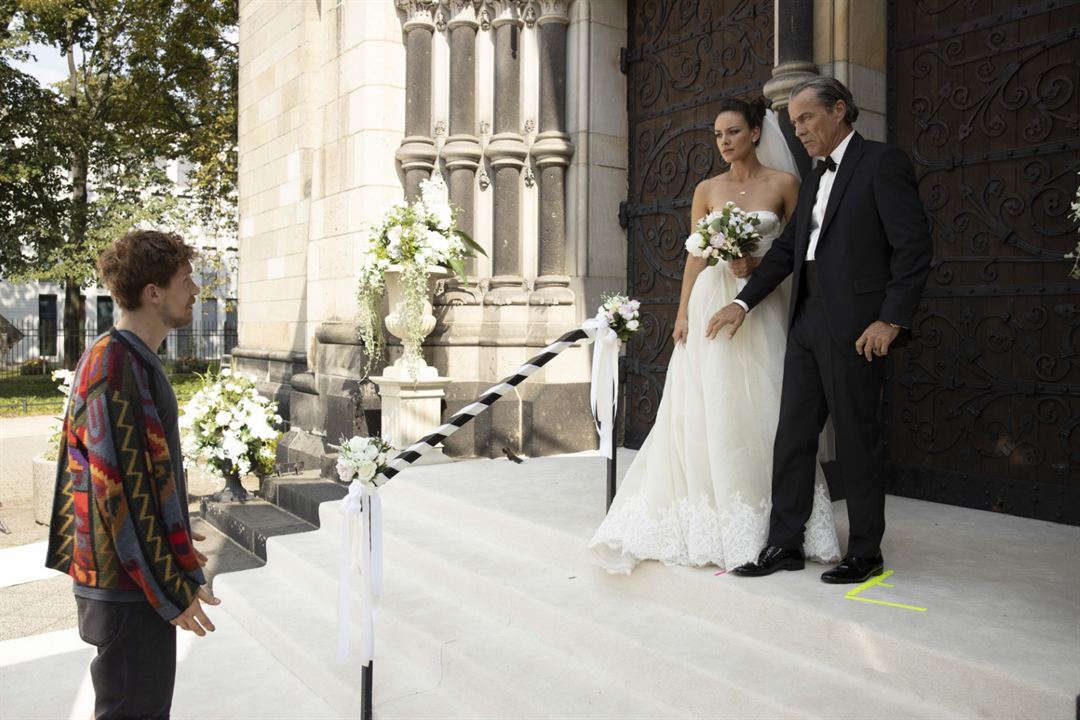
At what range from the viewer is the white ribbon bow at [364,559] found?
3414 mm

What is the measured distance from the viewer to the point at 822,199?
11.8 ft

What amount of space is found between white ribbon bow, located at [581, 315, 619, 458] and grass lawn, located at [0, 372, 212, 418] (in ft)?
34.7

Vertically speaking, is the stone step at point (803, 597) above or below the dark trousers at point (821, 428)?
below

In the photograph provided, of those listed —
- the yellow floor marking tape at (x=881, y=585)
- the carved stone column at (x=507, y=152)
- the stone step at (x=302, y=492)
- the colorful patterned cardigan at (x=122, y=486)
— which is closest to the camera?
the colorful patterned cardigan at (x=122, y=486)

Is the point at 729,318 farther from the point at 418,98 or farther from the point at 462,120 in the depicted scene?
the point at 418,98

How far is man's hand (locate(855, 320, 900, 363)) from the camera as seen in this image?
10.7ft

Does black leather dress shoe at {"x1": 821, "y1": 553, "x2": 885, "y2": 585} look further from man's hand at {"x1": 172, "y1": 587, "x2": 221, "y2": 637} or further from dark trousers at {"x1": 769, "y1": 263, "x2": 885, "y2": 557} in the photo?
man's hand at {"x1": 172, "y1": 587, "x2": 221, "y2": 637}

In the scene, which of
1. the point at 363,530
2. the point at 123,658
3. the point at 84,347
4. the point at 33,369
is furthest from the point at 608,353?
the point at 33,369

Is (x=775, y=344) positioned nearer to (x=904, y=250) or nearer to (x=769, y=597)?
(x=904, y=250)

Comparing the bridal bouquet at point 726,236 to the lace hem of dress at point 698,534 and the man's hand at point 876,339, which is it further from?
the lace hem of dress at point 698,534

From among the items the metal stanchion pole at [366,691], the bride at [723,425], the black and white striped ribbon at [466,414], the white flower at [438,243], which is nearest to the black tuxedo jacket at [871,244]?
the bride at [723,425]

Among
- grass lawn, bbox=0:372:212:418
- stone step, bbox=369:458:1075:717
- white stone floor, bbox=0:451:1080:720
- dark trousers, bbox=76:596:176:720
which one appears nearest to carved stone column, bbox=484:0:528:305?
white stone floor, bbox=0:451:1080:720

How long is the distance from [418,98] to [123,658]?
19.5ft

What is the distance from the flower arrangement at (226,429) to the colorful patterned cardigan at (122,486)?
475 cm
